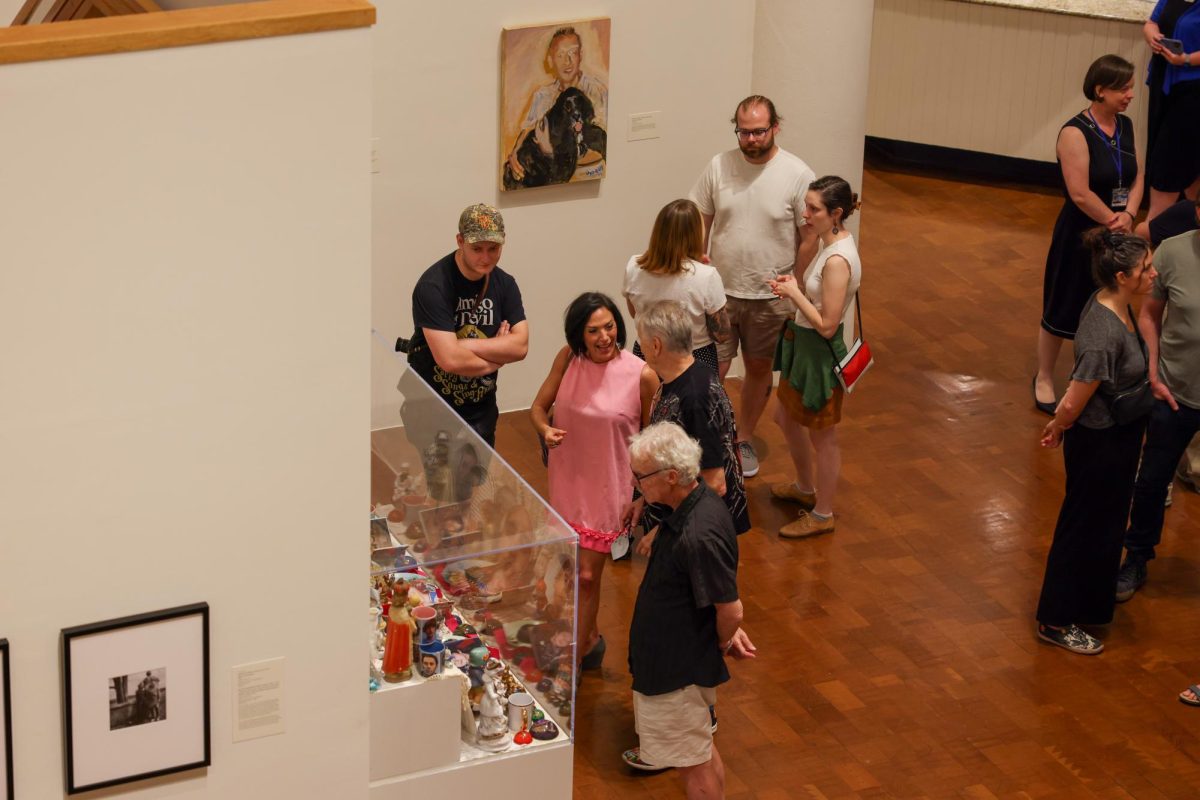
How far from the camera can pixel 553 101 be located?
8.74 metres

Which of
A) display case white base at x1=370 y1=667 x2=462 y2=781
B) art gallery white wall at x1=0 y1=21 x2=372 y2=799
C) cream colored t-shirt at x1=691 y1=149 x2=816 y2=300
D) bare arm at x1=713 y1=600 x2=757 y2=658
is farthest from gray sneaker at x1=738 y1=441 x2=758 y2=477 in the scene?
art gallery white wall at x1=0 y1=21 x2=372 y2=799

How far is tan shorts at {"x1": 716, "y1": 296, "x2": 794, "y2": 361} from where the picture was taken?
8516 millimetres

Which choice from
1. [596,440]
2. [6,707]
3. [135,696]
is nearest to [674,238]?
[596,440]

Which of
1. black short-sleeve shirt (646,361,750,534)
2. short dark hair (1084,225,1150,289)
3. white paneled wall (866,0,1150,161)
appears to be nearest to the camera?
black short-sleeve shirt (646,361,750,534)

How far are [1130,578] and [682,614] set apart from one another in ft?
9.86

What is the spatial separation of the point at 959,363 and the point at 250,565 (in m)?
6.30

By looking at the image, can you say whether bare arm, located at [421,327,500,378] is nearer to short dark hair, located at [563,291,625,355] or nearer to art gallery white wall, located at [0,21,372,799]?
short dark hair, located at [563,291,625,355]

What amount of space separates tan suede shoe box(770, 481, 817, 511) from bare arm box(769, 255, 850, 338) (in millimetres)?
1092

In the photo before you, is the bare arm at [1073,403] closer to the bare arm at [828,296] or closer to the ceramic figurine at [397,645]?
the bare arm at [828,296]

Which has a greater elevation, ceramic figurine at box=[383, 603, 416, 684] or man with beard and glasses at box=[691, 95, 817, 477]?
man with beard and glasses at box=[691, 95, 817, 477]

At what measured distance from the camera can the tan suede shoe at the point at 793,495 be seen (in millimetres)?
8438

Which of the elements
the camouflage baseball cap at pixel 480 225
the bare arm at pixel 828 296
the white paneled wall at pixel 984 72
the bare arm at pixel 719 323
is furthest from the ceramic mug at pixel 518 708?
the white paneled wall at pixel 984 72

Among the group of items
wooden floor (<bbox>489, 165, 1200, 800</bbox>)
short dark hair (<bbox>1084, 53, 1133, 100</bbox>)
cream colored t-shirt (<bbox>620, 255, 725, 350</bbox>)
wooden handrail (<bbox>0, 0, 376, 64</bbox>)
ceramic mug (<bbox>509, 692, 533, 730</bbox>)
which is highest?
wooden handrail (<bbox>0, 0, 376, 64</bbox>)

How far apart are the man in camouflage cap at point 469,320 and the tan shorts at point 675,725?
1600 mm
